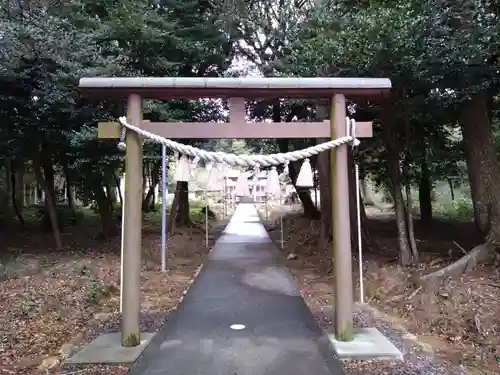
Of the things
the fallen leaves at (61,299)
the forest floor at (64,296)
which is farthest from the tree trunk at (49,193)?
the fallen leaves at (61,299)

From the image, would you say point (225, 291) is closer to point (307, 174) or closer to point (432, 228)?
point (307, 174)

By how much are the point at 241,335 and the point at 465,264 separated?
4.09 meters

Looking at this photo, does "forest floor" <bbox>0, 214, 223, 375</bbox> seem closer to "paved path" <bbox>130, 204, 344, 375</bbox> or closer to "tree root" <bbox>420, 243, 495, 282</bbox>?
"paved path" <bbox>130, 204, 344, 375</bbox>

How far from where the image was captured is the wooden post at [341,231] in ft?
14.9

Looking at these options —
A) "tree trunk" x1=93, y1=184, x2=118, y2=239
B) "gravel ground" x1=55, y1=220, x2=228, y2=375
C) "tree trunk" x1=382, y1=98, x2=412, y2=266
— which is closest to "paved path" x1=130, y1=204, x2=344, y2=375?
"gravel ground" x1=55, y1=220, x2=228, y2=375

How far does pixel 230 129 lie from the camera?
178 inches

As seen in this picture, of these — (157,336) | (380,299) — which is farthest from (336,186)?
(380,299)

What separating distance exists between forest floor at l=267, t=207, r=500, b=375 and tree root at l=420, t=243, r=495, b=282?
12cm

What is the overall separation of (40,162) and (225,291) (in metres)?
5.65

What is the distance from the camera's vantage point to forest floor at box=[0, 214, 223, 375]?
4.80 metres

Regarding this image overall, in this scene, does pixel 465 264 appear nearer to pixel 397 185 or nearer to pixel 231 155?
pixel 397 185

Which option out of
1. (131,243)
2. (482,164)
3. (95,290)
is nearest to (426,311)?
(482,164)

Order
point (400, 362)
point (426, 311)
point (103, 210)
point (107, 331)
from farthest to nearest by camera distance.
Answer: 1. point (103, 210)
2. point (426, 311)
3. point (107, 331)
4. point (400, 362)

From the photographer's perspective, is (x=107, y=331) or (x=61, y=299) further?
(x=61, y=299)
